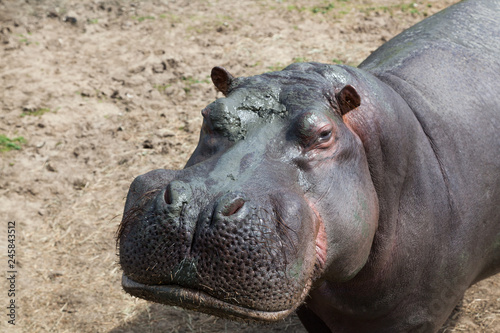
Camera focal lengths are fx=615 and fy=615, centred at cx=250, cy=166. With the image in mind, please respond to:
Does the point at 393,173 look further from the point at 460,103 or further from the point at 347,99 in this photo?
the point at 460,103

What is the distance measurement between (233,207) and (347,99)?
915 millimetres

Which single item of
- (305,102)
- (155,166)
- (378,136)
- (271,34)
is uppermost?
(305,102)

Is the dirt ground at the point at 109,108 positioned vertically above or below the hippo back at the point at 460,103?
below

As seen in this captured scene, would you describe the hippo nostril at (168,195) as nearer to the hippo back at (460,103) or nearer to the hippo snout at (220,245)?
the hippo snout at (220,245)

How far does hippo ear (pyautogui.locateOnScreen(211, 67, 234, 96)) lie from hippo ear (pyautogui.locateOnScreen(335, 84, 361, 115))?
0.62m

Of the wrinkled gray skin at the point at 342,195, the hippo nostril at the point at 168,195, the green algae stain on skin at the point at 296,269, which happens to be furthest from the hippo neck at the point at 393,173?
the hippo nostril at the point at 168,195

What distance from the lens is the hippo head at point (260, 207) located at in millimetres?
2455

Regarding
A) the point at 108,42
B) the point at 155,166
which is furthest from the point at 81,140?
the point at 108,42

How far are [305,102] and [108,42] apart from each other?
607 centimetres

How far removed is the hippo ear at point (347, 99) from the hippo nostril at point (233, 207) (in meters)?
0.86

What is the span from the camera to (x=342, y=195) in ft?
9.46

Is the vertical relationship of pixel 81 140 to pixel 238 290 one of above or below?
below

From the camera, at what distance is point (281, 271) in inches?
99.7

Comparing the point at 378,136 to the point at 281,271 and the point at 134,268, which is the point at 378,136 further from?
the point at 134,268
